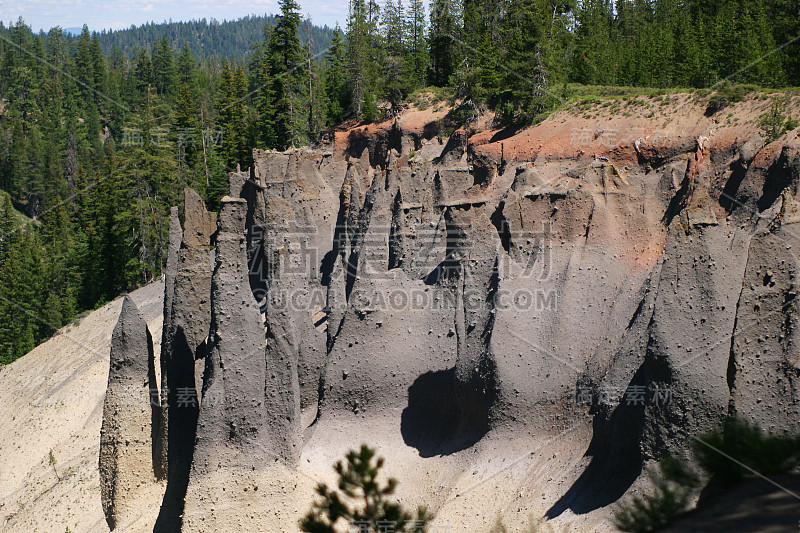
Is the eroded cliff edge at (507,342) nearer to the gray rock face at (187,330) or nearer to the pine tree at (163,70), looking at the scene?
the gray rock face at (187,330)

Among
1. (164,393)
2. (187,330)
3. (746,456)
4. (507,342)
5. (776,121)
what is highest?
(776,121)

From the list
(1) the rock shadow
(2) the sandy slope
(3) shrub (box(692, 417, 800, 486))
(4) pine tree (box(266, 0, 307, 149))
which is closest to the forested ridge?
(4) pine tree (box(266, 0, 307, 149))

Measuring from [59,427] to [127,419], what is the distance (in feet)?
41.4

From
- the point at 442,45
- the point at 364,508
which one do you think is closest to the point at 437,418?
the point at 364,508

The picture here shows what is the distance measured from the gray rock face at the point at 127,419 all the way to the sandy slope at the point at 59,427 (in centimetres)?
63

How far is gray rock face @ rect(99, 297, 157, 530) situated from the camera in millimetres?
17766

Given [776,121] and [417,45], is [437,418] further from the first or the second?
[417,45]

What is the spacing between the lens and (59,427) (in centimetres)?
2894

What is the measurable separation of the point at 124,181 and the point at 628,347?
33.9 metres

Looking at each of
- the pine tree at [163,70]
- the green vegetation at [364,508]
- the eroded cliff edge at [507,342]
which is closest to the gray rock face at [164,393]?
the eroded cliff edge at [507,342]

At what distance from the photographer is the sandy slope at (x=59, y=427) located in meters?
22.4

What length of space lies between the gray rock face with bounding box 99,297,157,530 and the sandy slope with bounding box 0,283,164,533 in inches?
24.8

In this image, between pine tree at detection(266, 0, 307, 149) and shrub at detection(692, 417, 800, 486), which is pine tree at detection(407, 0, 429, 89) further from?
shrub at detection(692, 417, 800, 486)

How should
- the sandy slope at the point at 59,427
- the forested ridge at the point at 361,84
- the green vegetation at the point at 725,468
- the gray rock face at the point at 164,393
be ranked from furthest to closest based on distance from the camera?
the forested ridge at the point at 361,84, the sandy slope at the point at 59,427, the gray rock face at the point at 164,393, the green vegetation at the point at 725,468
